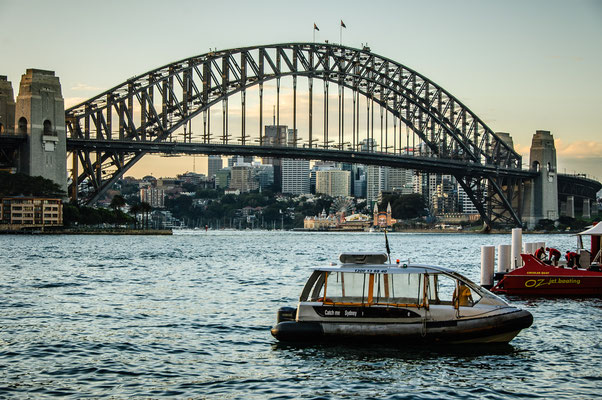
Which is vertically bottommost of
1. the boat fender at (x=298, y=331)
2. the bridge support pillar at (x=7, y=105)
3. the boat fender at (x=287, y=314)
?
the boat fender at (x=298, y=331)

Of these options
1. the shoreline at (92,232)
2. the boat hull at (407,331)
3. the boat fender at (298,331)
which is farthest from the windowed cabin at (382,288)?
the shoreline at (92,232)

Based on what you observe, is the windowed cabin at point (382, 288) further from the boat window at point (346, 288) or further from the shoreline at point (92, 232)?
the shoreline at point (92, 232)

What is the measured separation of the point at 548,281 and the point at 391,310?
12.2 metres

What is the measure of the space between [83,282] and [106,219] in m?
72.7

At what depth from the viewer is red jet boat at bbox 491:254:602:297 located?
27.0 m

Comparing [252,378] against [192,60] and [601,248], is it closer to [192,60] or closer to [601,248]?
[601,248]

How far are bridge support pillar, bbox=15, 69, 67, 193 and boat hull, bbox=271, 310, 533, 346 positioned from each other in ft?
232

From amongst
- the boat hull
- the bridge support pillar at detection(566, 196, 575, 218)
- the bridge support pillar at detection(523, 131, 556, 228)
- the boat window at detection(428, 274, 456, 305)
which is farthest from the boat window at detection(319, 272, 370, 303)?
the bridge support pillar at detection(566, 196, 575, 218)

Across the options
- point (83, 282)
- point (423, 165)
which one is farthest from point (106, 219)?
point (83, 282)

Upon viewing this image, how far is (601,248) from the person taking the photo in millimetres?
28672

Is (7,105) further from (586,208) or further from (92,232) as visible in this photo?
(586,208)

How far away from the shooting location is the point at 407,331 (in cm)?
A: 1648

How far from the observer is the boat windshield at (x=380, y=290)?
16.9 m

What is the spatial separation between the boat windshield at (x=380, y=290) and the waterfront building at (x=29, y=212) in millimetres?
71367
